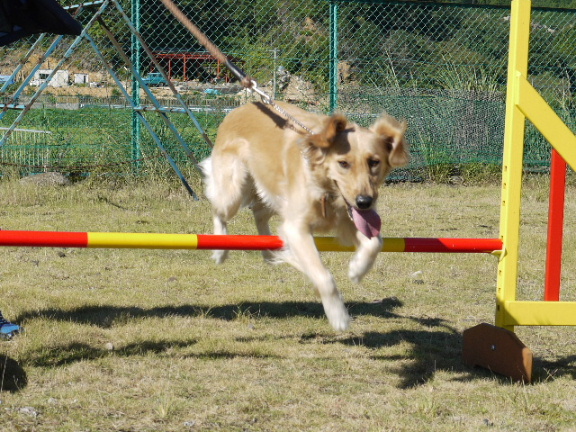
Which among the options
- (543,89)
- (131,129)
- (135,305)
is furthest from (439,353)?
(543,89)

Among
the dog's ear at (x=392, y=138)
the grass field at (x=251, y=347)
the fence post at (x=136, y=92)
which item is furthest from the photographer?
the fence post at (x=136, y=92)

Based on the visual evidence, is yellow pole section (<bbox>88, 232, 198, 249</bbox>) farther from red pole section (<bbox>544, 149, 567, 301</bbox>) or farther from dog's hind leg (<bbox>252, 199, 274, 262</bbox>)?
red pole section (<bbox>544, 149, 567, 301</bbox>)

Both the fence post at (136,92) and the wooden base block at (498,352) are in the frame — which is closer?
the wooden base block at (498,352)

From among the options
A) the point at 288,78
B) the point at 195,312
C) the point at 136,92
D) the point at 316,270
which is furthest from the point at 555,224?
the point at 288,78

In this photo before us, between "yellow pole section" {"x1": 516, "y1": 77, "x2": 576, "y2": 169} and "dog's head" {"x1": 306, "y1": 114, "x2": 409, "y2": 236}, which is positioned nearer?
"dog's head" {"x1": 306, "y1": 114, "x2": 409, "y2": 236}

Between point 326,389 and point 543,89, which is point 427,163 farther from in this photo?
point 326,389

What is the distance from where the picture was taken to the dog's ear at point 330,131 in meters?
3.55

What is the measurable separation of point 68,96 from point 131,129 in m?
1.52

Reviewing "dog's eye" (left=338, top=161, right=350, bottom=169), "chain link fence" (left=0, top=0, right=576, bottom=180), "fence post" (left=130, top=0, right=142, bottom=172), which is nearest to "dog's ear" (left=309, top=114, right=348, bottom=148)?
"dog's eye" (left=338, top=161, right=350, bottom=169)

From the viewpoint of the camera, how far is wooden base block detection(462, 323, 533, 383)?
12.4 ft

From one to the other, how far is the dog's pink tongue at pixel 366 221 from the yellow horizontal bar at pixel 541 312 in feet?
2.71

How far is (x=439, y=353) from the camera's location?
4336 millimetres

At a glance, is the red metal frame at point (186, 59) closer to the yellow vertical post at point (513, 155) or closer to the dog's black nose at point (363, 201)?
the yellow vertical post at point (513, 155)

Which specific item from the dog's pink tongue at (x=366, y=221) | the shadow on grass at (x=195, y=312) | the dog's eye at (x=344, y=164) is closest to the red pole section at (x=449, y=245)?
the dog's pink tongue at (x=366, y=221)
